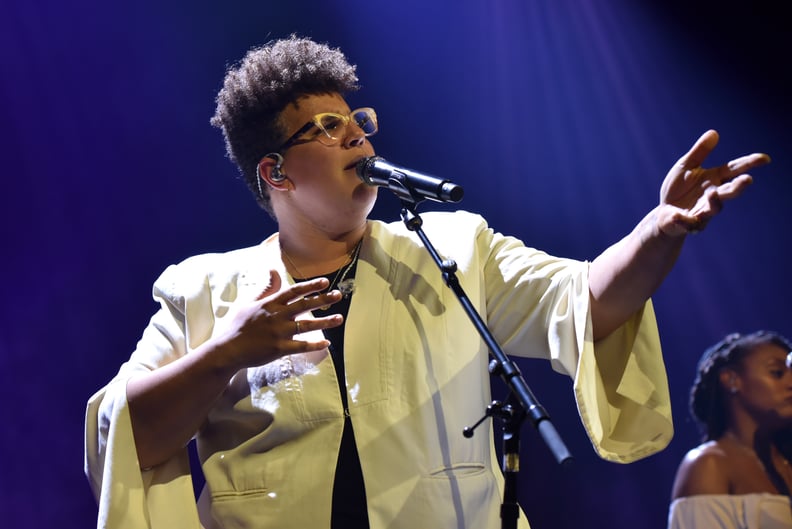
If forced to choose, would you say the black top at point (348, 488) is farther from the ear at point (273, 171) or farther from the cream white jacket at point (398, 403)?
the ear at point (273, 171)

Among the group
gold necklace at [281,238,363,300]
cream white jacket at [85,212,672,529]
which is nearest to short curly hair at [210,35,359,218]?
gold necklace at [281,238,363,300]

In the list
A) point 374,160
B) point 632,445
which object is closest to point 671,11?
point 374,160

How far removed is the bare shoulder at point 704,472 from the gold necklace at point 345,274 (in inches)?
53.4

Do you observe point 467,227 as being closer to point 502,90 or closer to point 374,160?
point 374,160

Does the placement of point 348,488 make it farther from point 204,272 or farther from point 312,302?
point 204,272

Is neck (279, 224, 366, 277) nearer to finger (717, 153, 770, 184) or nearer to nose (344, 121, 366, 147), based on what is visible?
nose (344, 121, 366, 147)

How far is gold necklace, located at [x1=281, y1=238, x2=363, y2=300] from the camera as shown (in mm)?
1895

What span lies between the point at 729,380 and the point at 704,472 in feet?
1.01

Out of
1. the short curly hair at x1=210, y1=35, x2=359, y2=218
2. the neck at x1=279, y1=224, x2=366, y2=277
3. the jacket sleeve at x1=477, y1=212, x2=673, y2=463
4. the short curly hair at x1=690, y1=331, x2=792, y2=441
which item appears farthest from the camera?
the short curly hair at x1=690, y1=331, x2=792, y2=441

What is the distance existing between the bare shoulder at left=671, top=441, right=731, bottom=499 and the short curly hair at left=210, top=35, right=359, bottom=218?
1.56 m

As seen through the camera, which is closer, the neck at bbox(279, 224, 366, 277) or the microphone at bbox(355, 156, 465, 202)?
the microphone at bbox(355, 156, 465, 202)

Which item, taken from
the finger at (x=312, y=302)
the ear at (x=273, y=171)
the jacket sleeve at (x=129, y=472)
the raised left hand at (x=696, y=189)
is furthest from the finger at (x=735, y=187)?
the jacket sleeve at (x=129, y=472)

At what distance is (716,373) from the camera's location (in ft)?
8.59

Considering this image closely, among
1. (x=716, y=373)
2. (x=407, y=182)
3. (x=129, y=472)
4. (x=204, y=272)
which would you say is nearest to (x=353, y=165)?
(x=407, y=182)
